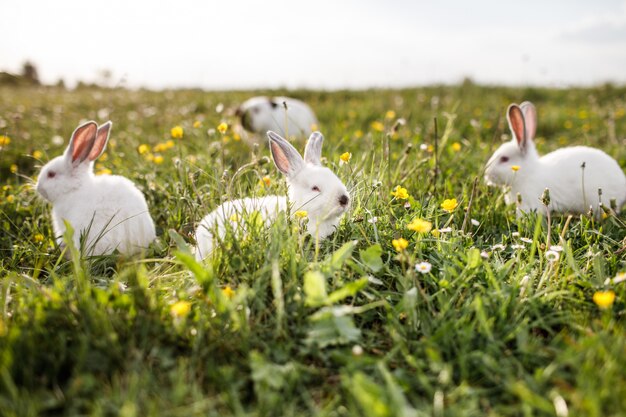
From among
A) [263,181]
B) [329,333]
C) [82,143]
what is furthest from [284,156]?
[82,143]

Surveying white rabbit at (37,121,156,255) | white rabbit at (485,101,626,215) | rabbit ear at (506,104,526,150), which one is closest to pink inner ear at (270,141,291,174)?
white rabbit at (37,121,156,255)

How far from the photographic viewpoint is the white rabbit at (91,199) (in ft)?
10.1

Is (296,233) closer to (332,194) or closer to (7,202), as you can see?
(332,194)

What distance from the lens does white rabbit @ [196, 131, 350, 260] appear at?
270 centimetres

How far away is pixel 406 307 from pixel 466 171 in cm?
253

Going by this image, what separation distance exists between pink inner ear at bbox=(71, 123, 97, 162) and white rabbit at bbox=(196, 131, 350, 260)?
1.04 m

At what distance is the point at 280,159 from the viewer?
2.92m

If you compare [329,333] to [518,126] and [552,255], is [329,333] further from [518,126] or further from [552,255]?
[518,126]

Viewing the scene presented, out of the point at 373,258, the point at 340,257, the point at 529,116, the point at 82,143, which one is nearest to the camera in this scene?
the point at 340,257

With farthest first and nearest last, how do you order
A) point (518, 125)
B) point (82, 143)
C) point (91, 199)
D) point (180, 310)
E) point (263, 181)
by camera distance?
point (518, 125) → point (82, 143) → point (91, 199) → point (263, 181) → point (180, 310)

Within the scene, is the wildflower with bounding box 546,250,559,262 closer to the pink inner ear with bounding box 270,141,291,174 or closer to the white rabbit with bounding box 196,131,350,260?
the white rabbit with bounding box 196,131,350,260

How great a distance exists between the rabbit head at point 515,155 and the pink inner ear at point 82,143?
2.84 metres

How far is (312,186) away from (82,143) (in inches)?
64.4

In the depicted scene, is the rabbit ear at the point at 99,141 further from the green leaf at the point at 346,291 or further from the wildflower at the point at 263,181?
the green leaf at the point at 346,291
